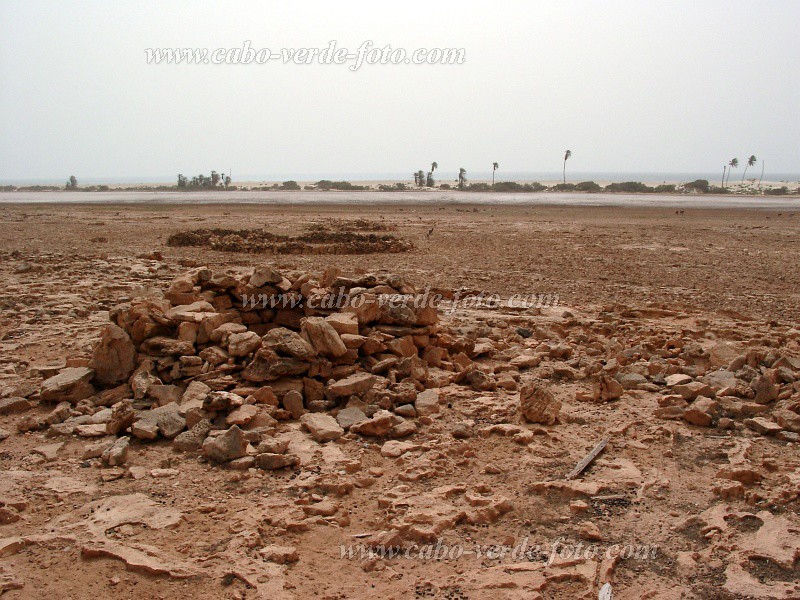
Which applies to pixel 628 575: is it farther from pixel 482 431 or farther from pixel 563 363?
pixel 563 363

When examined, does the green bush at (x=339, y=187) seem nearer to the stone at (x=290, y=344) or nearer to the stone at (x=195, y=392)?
the stone at (x=290, y=344)

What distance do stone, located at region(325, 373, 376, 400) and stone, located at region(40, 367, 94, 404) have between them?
2.49 metres

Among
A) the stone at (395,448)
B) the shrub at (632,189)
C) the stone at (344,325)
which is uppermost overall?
the shrub at (632,189)

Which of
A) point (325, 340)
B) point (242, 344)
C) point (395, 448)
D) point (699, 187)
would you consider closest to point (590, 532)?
point (395, 448)

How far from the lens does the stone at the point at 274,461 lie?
4.75 metres

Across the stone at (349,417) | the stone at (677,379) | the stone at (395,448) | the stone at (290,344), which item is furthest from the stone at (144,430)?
the stone at (677,379)

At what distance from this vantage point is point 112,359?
253 inches

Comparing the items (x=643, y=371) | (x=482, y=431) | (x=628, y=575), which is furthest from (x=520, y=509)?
(x=643, y=371)

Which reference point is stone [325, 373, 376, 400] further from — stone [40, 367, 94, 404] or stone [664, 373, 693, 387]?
Answer: stone [664, 373, 693, 387]

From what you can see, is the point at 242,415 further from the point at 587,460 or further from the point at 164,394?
the point at 587,460

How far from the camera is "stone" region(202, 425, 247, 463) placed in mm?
4875

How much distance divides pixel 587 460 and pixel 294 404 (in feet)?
9.07

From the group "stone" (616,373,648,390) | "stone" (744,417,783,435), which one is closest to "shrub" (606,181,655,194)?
"stone" (616,373,648,390)

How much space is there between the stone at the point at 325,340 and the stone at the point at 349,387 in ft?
1.17
